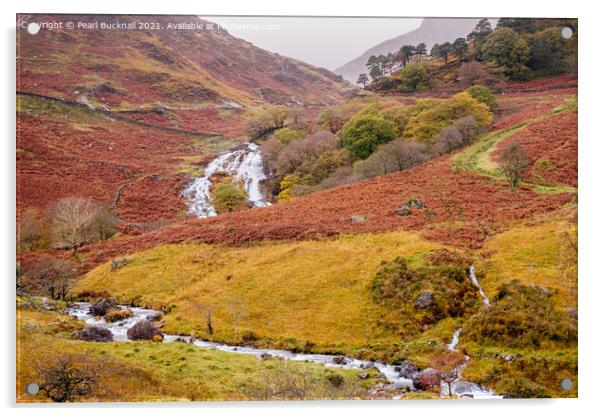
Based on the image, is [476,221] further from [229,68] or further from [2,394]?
[2,394]

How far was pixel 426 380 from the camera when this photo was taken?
486 inches

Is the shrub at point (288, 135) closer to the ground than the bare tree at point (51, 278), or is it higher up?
higher up

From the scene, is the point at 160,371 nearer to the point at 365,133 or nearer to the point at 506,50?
the point at 506,50

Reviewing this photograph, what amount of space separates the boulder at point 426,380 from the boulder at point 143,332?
264 inches

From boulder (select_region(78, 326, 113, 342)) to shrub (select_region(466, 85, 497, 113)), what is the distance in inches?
555

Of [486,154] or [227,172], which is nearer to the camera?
[227,172]

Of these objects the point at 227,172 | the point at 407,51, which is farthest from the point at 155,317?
the point at 407,51

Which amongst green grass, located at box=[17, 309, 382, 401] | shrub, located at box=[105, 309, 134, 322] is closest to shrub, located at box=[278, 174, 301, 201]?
shrub, located at box=[105, 309, 134, 322]

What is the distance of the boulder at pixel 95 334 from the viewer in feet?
43.4

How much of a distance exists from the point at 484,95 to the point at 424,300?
8771mm

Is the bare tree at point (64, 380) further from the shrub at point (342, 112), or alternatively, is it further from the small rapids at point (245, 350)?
the shrub at point (342, 112)

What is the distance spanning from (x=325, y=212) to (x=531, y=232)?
21.8 ft

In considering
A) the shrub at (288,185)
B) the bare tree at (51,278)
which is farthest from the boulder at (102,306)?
the shrub at (288,185)

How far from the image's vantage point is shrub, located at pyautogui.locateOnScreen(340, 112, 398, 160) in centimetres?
2321
